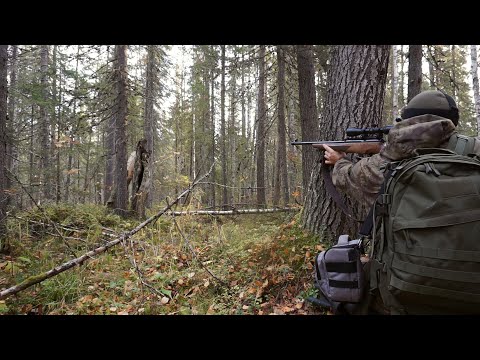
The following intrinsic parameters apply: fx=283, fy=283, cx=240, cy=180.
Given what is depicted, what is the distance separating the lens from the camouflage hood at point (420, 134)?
2.39 metres

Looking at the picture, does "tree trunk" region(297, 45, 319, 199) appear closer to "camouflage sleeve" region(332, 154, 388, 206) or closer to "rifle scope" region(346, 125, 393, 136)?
"rifle scope" region(346, 125, 393, 136)

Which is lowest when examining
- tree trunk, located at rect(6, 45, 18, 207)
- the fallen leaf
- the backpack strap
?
the fallen leaf

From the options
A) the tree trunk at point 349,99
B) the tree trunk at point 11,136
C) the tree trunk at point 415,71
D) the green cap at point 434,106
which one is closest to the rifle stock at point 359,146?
the green cap at point 434,106

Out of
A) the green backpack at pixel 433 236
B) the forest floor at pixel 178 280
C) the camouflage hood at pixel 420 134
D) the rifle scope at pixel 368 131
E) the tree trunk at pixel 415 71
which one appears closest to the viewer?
the green backpack at pixel 433 236

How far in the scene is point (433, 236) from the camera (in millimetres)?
1915

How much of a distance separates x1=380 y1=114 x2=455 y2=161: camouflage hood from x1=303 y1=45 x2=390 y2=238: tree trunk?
132 cm

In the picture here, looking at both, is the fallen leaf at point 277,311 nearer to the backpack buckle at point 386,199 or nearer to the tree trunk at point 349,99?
the tree trunk at point 349,99

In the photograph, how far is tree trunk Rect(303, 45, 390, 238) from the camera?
148 inches

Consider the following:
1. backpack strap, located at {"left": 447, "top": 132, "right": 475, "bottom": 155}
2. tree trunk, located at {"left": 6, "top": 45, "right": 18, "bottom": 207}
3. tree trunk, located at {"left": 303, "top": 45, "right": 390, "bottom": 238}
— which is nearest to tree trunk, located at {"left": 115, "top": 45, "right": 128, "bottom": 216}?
tree trunk, located at {"left": 6, "top": 45, "right": 18, "bottom": 207}
